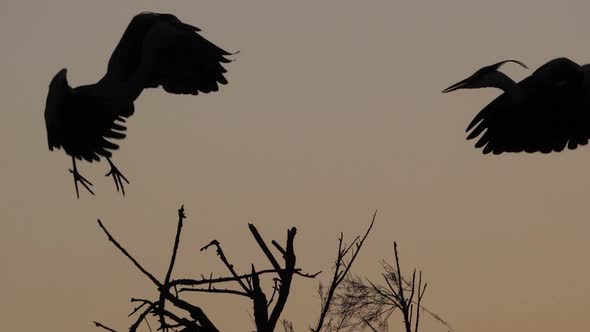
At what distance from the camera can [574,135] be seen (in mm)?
11539

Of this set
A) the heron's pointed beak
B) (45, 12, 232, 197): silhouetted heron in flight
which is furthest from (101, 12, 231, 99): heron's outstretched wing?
the heron's pointed beak

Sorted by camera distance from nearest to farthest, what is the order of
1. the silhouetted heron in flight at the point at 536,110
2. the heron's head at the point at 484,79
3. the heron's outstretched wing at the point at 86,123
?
the heron's outstretched wing at the point at 86,123 → the heron's head at the point at 484,79 → the silhouetted heron in flight at the point at 536,110

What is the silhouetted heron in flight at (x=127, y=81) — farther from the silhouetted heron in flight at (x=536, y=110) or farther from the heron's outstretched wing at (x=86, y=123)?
the silhouetted heron in flight at (x=536, y=110)

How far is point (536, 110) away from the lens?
1125cm

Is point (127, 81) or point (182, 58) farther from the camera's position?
point (182, 58)

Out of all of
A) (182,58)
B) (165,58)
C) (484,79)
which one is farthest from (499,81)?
(165,58)

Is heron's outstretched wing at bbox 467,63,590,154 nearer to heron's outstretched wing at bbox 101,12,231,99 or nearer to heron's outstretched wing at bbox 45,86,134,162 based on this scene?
heron's outstretched wing at bbox 101,12,231,99

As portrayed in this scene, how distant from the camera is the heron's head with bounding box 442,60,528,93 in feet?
35.1

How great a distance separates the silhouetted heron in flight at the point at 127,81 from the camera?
10.1 metres

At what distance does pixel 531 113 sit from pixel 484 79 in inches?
31.5

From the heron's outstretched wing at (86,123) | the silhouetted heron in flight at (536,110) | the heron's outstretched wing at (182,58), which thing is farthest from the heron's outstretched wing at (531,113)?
the heron's outstretched wing at (86,123)

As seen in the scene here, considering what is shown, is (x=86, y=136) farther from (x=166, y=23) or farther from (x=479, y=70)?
(x=479, y=70)

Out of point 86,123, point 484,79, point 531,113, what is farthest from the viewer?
point 531,113

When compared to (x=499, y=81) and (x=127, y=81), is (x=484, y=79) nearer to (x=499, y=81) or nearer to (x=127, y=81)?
(x=499, y=81)
